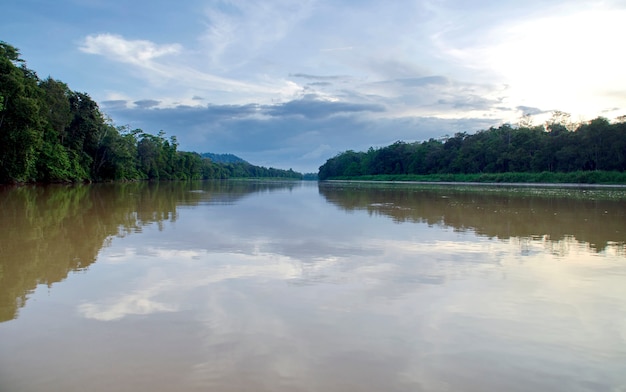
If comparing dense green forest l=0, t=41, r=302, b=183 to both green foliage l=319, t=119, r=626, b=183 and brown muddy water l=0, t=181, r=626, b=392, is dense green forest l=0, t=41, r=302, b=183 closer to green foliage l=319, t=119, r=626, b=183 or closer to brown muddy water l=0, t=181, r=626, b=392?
brown muddy water l=0, t=181, r=626, b=392

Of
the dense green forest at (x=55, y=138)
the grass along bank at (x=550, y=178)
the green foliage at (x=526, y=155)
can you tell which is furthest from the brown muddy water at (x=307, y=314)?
the green foliage at (x=526, y=155)

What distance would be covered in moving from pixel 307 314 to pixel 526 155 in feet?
244

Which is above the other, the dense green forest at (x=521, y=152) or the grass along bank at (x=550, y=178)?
the dense green forest at (x=521, y=152)

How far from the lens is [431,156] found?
323ft

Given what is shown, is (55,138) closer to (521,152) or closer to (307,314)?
(307,314)

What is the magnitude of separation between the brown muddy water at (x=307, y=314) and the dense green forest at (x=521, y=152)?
53786 mm

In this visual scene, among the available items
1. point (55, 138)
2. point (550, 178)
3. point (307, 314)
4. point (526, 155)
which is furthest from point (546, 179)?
point (307, 314)

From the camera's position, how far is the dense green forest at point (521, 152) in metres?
56.9

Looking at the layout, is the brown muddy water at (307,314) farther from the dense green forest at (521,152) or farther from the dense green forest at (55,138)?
the dense green forest at (521,152)

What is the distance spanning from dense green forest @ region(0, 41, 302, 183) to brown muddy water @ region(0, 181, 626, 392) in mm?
25288

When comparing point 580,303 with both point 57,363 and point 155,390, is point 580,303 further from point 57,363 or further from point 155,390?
point 57,363

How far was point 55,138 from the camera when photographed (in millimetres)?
42219

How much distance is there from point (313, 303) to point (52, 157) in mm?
42440

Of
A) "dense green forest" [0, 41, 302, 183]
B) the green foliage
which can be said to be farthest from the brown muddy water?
the green foliage
